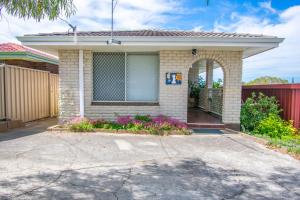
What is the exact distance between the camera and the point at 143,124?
24.8 ft

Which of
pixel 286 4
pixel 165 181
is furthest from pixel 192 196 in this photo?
pixel 286 4

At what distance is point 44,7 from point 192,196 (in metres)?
3.74

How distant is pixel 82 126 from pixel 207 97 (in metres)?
6.87

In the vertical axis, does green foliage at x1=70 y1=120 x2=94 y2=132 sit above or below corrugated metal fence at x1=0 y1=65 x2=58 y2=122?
below

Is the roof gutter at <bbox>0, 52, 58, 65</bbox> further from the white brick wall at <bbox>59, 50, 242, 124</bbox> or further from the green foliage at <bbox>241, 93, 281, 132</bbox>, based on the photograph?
the green foliage at <bbox>241, 93, 281, 132</bbox>

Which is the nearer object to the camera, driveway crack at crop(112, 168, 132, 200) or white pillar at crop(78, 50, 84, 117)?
driveway crack at crop(112, 168, 132, 200)

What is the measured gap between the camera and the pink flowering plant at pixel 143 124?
7379 mm

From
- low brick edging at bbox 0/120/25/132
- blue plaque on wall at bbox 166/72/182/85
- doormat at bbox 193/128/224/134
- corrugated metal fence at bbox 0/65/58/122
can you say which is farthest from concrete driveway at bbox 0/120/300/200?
blue plaque on wall at bbox 166/72/182/85

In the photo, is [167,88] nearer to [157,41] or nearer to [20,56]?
[157,41]

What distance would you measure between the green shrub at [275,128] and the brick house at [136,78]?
0.81 meters

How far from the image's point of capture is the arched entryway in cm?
905

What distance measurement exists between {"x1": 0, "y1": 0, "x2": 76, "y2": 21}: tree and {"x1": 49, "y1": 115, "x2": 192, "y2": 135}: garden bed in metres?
4.48

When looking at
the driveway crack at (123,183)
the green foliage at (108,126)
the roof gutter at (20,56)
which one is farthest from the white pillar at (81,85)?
the driveway crack at (123,183)

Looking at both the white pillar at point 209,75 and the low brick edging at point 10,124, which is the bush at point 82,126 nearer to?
the low brick edging at point 10,124
